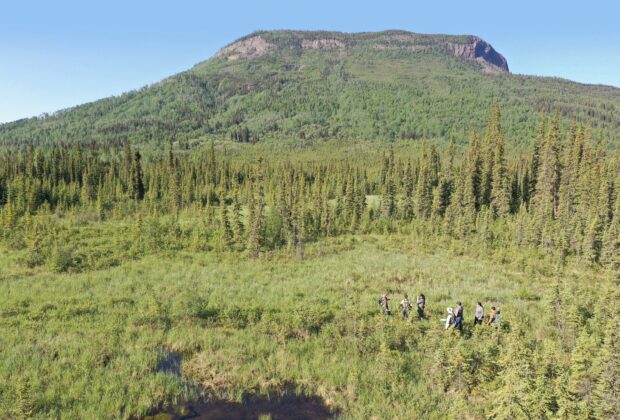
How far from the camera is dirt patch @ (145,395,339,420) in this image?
45.2 ft

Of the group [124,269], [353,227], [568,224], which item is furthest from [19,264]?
[568,224]

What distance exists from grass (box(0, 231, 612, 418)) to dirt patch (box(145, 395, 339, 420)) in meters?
0.45

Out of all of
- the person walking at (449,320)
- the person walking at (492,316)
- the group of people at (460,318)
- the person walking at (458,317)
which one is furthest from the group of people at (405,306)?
the person walking at (492,316)

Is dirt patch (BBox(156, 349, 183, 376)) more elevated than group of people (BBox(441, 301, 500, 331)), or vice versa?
group of people (BBox(441, 301, 500, 331))

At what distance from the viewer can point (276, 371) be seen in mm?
16750

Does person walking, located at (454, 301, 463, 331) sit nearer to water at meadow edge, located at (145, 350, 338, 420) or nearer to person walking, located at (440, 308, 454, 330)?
person walking, located at (440, 308, 454, 330)

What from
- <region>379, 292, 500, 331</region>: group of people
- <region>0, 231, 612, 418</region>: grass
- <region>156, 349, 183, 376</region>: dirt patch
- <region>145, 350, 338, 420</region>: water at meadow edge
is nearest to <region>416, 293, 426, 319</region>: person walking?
<region>379, 292, 500, 331</region>: group of people

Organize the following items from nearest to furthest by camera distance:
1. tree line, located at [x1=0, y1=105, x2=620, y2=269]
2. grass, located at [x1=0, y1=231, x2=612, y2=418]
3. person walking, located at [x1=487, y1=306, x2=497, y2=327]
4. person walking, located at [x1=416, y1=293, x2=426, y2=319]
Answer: grass, located at [x1=0, y1=231, x2=612, y2=418], person walking, located at [x1=487, y1=306, x2=497, y2=327], person walking, located at [x1=416, y1=293, x2=426, y2=319], tree line, located at [x1=0, y1=105, x2=620, y2=269]

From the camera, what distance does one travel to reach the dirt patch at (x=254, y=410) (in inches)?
542

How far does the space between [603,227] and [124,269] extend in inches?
2266

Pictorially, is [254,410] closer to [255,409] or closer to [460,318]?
[255,409]

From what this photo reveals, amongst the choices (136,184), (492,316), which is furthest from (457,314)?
(136,184)

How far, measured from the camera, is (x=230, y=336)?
20.0 meters

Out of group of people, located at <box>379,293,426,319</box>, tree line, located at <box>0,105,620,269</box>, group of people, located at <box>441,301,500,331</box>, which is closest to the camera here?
group of people, located at <box>441,301,500,331</box>
